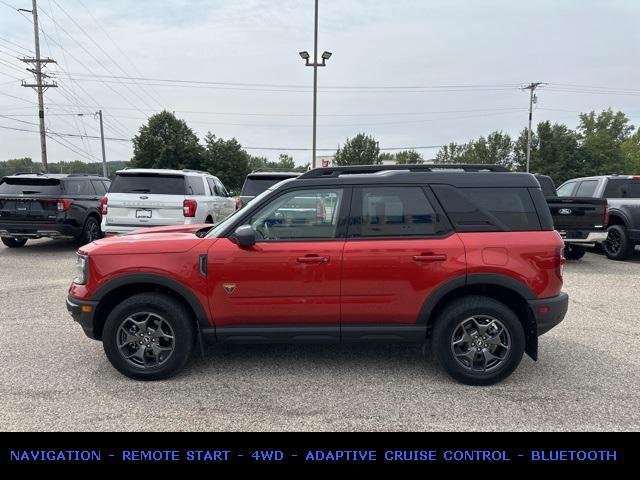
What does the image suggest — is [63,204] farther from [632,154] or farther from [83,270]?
[632,154]

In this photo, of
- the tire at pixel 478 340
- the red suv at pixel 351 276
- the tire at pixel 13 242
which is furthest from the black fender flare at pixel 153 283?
the tire at pixel 13 242

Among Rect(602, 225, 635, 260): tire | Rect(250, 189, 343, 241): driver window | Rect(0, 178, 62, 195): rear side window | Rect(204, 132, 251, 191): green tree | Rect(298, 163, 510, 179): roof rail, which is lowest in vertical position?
Rect(602, 225, 635, 260): tire

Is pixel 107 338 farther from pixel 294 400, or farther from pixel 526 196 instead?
pixel 526 196

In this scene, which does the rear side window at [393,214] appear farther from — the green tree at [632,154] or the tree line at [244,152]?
the green tree at [632,154]

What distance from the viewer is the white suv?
8.55 m

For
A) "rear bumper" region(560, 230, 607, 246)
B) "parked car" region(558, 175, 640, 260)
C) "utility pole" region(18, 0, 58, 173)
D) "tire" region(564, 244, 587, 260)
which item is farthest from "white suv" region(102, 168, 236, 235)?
"utility pole" region(18, 0, 58, 173)

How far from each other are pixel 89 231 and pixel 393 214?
9.40 meters

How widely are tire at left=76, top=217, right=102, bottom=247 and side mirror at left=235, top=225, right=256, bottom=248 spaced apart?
8.45m

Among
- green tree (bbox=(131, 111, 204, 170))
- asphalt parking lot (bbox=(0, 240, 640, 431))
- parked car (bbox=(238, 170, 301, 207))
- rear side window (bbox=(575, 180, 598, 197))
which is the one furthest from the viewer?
green tree (bbox=(131, 111, 204, 170))

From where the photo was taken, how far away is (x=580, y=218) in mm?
8844

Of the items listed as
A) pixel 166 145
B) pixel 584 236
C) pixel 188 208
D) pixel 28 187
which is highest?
pixel 166 145

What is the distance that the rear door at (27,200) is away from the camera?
9617 millimetres

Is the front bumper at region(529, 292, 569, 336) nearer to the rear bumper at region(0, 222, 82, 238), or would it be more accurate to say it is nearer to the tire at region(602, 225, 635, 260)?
the tire at region(602, 225, 635, 260)

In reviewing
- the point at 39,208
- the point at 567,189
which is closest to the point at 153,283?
the point at 39,208
